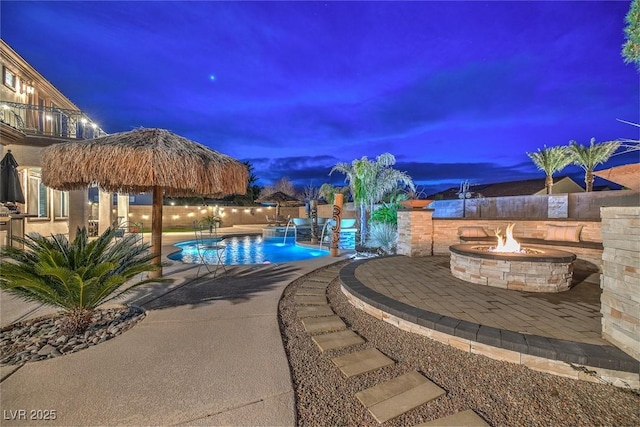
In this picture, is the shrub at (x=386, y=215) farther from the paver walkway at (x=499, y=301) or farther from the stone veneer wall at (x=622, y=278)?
the stone veneer wall at (x=622, y=278)

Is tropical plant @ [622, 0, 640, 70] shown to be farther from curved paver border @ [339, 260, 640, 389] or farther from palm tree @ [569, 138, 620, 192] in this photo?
palm tree @ [569, 138, 620, 192]

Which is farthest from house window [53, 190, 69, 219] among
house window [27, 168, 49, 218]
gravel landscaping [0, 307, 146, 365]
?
gravel landscaping [0, 307, 146, 365]

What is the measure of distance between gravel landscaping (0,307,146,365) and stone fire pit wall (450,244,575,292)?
4986 millimetres

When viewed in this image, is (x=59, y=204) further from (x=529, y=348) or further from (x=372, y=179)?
(x=529, y=348)

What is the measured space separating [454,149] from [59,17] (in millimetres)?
43782

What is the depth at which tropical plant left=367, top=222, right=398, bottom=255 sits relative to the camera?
348 inches

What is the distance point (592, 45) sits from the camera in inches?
357

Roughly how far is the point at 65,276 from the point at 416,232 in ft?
21.5

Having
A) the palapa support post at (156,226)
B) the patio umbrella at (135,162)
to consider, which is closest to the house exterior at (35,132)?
the patio umbrella at (135,162)

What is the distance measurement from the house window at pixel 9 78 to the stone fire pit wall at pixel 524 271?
54.3 feet

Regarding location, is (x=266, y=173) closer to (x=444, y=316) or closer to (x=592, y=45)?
(x=592, y=45)

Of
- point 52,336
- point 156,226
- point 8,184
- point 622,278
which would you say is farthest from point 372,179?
point 8,184

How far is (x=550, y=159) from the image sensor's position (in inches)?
709

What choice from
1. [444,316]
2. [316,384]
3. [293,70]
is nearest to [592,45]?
[444,316]
